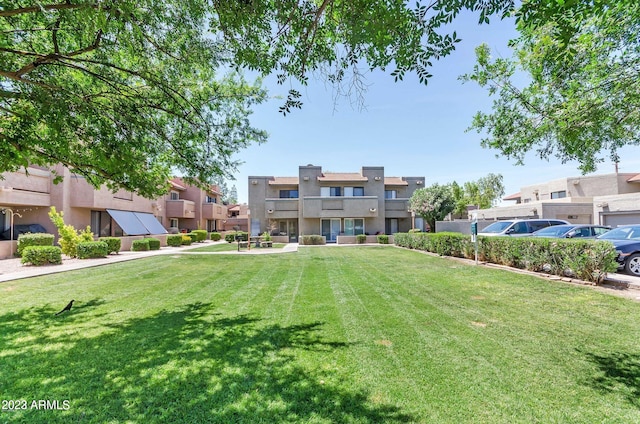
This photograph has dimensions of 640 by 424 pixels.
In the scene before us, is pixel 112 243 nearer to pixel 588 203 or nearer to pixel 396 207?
pixel 396 207

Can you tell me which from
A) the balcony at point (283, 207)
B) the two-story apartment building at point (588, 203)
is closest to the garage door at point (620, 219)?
the two-story apartment building at point (588, 203)

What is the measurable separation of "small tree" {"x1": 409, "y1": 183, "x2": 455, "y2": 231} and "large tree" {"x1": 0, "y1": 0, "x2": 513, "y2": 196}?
77.5ft

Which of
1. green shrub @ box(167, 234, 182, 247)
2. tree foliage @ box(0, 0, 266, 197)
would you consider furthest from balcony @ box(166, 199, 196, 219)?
tree foliage @ box(0, 0, 266, 197)

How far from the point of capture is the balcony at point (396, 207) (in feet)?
112

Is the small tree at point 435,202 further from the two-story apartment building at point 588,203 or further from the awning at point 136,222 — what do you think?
the awning at point 136,222

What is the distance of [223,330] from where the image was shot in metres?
5.67

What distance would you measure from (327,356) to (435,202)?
1046 inches

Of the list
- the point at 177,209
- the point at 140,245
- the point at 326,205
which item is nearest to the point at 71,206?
the point at 140,245

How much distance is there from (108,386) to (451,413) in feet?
14.1

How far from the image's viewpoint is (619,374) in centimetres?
390

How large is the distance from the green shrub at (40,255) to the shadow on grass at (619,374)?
20.3m

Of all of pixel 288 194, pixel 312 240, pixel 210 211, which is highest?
pixel 288 194

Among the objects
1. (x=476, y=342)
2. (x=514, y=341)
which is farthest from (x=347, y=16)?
(x=514, y=341)

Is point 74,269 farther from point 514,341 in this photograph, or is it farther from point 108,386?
point 514,341
